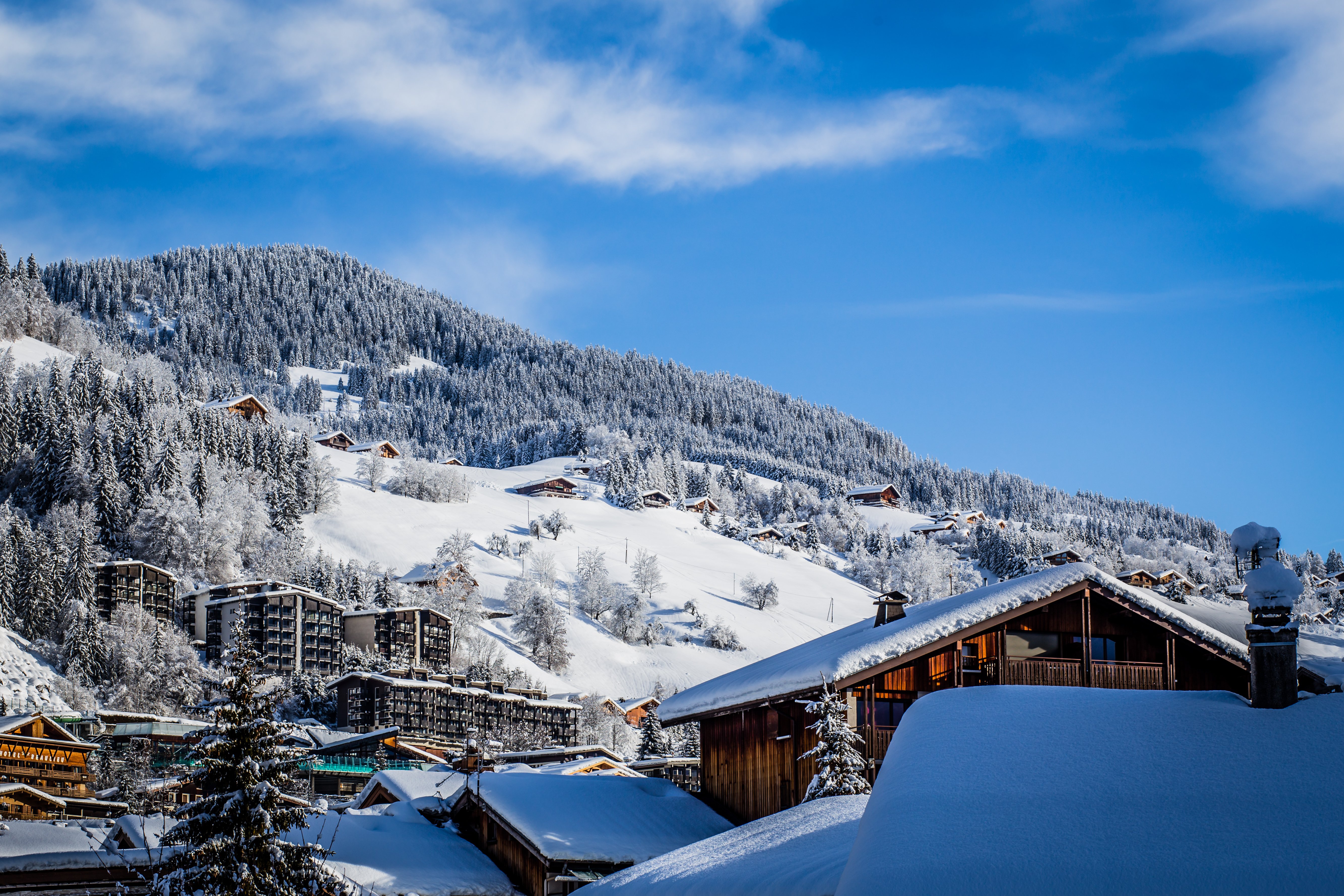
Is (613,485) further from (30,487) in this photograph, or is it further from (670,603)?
(30,487)

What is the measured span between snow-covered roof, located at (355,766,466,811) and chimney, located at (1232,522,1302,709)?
73.4ft

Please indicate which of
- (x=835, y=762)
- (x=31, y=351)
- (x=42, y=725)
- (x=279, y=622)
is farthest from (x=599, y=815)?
(x=31, y=351)

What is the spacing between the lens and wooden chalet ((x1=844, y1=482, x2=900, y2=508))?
194125 millimetres

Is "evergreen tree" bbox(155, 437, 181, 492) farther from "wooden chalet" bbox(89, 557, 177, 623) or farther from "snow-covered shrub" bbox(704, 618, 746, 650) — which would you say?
"snow-covered shrub" bbox(704, 618, 746, 650)

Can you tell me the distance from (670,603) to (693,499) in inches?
2366

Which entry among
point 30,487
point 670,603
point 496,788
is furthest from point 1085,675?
point 30,487

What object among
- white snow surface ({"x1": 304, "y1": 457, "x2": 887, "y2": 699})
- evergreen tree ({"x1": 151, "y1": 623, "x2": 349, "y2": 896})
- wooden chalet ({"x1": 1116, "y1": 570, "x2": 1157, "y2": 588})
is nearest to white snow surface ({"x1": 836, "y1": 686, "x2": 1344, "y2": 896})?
evergreen tree ({"x1": 151, "y1": 623, "x2": 349, "y2": 896})

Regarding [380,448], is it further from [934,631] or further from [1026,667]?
[934,631]

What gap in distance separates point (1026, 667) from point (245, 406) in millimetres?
135057

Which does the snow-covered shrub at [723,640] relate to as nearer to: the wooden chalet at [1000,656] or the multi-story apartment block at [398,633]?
the multi-story apartment block at [398,633]

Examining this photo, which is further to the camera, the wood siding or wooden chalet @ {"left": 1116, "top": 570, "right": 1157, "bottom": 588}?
wooden chalet @ {"left": 1116, "top": 570, "right": 1157, "bottom": 588}

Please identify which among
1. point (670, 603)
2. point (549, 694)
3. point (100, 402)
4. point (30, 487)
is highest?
point (100, 402)

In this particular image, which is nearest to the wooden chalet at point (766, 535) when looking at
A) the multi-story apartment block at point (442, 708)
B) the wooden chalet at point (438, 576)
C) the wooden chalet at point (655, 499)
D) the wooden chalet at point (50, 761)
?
the wooden chalet at point (655, 499)

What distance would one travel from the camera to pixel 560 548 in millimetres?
116562
